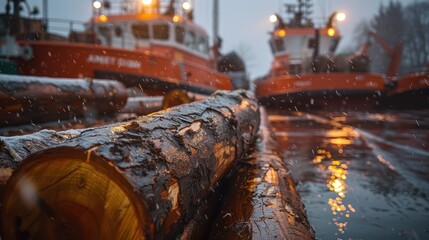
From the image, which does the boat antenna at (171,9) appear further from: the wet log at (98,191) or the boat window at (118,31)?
the wet log at (98,191)

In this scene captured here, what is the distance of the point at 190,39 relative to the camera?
12953 mm

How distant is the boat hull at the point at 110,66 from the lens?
766cm

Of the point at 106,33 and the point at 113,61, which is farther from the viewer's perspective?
the point at 106,33

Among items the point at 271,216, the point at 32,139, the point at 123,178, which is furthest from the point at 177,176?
the point at 32,139

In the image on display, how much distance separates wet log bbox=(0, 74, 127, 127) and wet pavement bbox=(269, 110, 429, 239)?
3081 millimetres

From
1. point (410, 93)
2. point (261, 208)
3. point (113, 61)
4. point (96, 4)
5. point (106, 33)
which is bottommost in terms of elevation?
point (261, 208)

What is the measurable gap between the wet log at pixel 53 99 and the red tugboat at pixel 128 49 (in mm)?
2743

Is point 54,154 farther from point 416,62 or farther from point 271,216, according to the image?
point 416,62

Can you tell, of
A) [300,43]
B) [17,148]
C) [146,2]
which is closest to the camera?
[17,148]

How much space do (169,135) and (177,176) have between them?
0.24m

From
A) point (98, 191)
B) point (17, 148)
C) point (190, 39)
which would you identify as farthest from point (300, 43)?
point (98, 191)

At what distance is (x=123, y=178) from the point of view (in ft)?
3.59

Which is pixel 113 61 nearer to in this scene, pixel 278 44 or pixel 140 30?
pixel 140 30

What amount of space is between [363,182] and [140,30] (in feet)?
34.3
